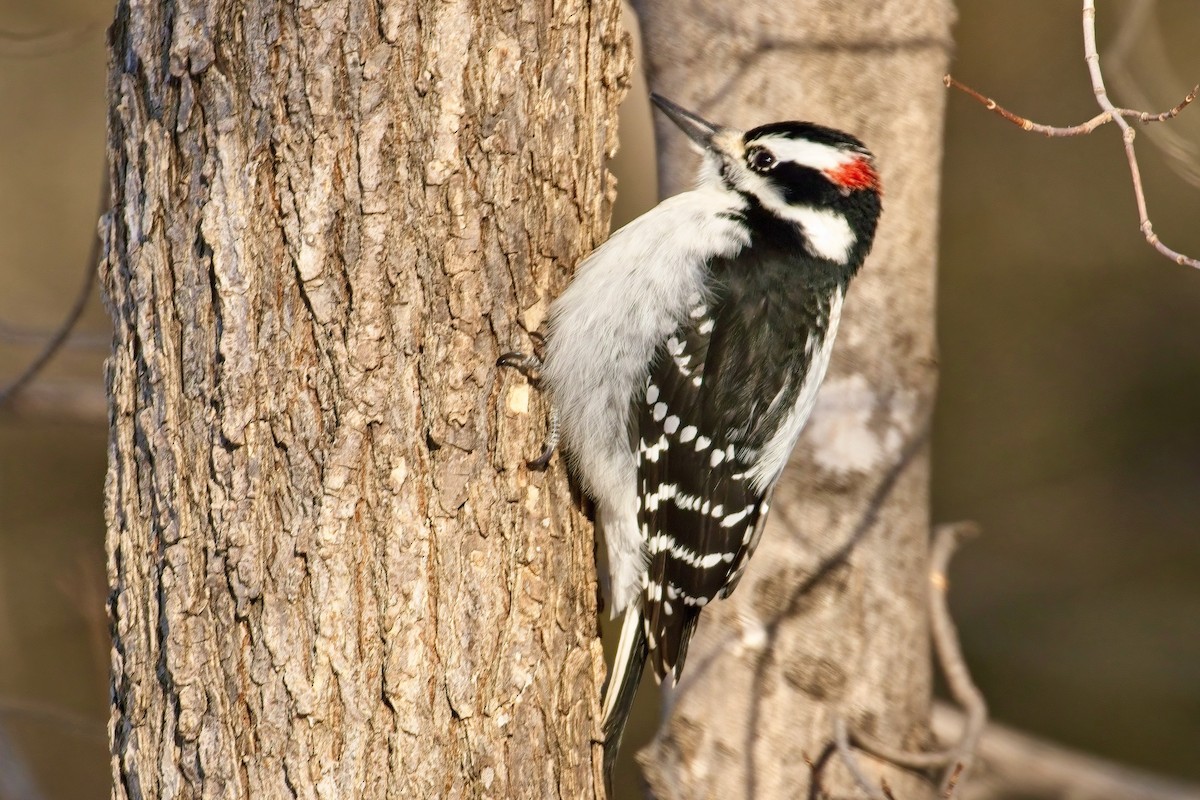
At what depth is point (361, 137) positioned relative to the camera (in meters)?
1.97

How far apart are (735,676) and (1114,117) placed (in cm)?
180

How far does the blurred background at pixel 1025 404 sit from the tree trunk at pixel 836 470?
3.30m

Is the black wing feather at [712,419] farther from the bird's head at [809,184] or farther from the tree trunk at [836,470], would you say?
the tree trunk at [836,470]

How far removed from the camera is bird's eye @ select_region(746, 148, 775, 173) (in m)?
2.74

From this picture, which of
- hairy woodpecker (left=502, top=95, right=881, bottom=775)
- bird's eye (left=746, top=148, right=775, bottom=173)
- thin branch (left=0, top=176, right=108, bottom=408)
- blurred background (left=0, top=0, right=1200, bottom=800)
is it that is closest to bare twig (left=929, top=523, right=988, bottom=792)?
hairy woodpecker (left=502, top=95, right=881, bottom=775)

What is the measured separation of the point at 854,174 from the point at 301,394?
4.83ft

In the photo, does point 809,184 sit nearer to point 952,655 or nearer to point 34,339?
point 952,655

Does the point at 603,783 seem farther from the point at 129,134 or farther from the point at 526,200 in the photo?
the point at 129,134

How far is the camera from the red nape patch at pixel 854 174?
8.84ft

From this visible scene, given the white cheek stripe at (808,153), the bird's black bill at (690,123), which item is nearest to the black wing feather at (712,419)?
the white cheek stripe at (808,153)

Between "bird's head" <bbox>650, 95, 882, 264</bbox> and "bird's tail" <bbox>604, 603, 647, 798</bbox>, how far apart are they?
101 centimetres

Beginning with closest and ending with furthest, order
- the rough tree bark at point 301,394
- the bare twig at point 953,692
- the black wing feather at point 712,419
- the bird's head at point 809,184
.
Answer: the rough tree bark at point 301,394, the black wing feather at point 712,419, the bird's head at point 809,184, the bare twig at point 953,692

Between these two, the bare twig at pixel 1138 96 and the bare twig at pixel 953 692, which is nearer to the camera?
the bare twig at pixel 953 692

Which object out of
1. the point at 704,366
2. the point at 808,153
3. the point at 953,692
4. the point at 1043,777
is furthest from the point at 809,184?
the point at 1043,777
